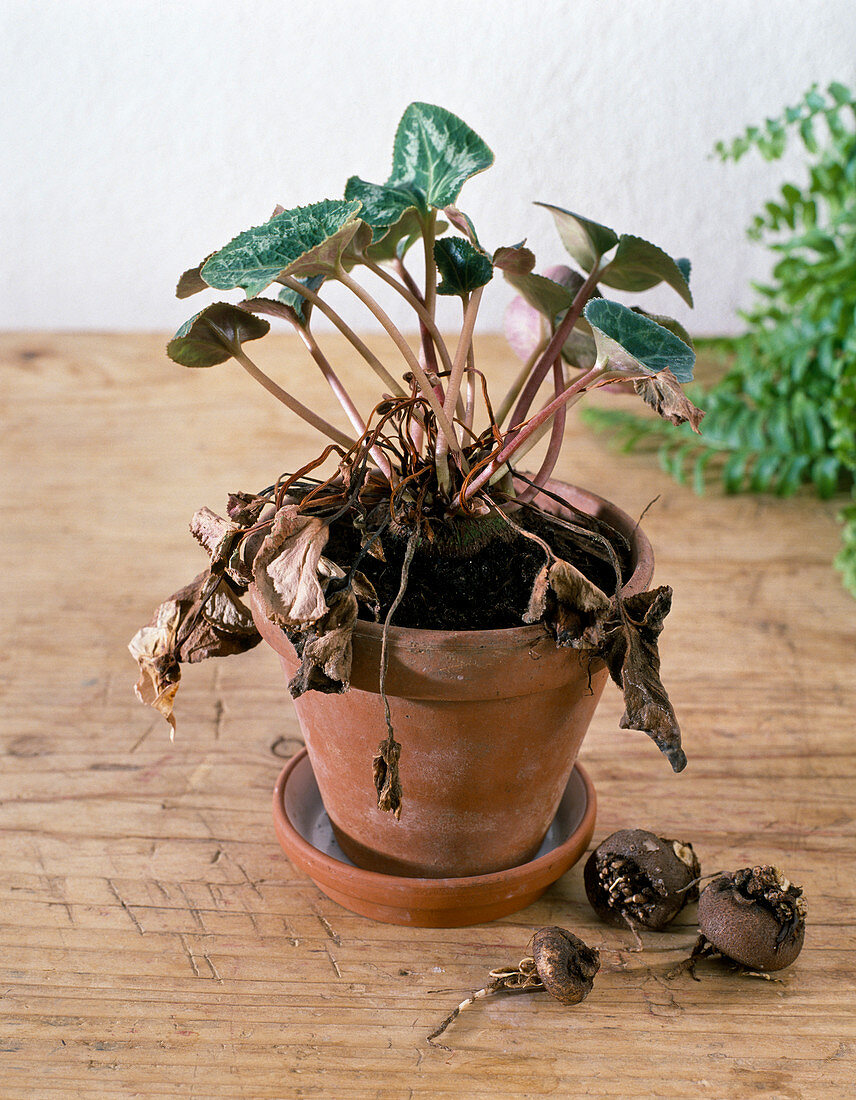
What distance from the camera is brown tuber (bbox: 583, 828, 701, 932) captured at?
0.71m

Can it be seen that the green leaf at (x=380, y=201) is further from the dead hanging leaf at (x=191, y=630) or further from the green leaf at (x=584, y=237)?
the dead hanging leaf at (x=191, y=630)

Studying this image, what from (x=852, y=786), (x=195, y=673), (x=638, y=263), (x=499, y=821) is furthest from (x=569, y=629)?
(x=195, y=673)

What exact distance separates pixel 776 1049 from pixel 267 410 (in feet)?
4.41

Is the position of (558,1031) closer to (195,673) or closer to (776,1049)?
(776,1049)

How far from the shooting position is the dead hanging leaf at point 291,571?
22.9 inches

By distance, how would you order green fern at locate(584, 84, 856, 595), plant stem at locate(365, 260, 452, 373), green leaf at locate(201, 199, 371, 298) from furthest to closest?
1. green fern at locate(584, 84, 856, 595)
2. plant stem at locate(365, 260, 452, 373)
3. green leaf at locate(201, 199, 371, 298)

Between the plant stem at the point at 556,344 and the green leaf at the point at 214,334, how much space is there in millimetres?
190

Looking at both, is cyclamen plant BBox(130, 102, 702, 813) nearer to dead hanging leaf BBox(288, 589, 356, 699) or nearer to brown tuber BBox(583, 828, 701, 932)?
dead hanging leaf BBox(288, 589, 356, 699)

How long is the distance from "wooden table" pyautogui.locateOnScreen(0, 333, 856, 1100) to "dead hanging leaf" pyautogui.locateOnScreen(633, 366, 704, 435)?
369 mm

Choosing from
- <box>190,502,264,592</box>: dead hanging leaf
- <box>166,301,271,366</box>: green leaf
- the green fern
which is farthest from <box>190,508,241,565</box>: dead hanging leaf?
the green fern

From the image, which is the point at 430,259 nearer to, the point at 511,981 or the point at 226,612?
the point at 226,612

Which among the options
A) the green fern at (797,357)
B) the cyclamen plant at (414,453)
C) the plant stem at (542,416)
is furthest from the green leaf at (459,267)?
the green fern at (797,357)

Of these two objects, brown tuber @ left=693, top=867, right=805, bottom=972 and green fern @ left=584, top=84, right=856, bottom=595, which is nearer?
brown tuber @ left=693, top=867, right=805, bottom=972

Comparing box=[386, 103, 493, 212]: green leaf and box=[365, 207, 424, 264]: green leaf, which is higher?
box=[386, 103, 493, 212]: green leaf
